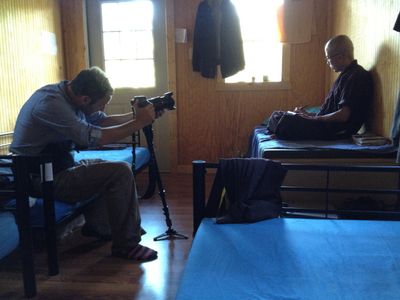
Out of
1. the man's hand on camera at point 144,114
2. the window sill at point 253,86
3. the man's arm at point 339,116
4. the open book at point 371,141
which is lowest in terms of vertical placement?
the open book at point 371,141

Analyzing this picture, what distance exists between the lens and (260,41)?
4.05 m

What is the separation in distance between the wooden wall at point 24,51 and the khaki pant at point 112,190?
4.07 feet

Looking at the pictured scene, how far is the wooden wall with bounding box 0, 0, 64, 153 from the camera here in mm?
2959

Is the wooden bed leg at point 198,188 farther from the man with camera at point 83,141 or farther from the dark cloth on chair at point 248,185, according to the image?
the man with camera at point 83,141

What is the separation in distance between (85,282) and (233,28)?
116 inches

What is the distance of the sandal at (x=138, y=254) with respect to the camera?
6.77ft

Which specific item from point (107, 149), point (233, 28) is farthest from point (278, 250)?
point (233, 28)

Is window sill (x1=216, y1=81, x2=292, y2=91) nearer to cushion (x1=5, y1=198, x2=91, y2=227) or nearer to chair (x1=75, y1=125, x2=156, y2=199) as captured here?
chair (x1=75, y1=125, x2=156, y2=199)

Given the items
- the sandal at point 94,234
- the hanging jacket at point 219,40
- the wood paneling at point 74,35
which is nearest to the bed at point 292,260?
the sandal at point 94,234

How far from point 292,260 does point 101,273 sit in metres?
1.15

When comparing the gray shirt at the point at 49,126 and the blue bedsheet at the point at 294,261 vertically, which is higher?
the gray shirt at the point at 49,126

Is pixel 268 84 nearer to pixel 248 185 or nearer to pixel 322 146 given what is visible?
pixel 322 146

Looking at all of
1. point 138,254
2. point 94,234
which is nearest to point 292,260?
point 138,254

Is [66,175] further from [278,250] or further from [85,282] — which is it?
[278,250]
